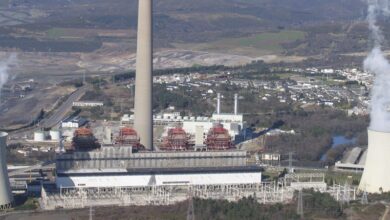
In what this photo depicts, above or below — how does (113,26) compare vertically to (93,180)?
above

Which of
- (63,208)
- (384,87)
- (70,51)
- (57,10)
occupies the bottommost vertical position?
(63,208)

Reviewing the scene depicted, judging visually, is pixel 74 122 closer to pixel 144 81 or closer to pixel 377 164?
pixel 144 81

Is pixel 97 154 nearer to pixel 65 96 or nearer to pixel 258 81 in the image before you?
pixel 65 96

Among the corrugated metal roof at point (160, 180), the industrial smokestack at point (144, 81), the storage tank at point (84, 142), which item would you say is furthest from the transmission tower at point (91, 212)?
the industrial smokestack at point (144, 81)

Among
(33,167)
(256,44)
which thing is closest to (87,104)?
(33,167)

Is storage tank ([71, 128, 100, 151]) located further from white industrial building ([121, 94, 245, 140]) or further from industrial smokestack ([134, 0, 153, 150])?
white industrial building ([121, 94, 245, 140])

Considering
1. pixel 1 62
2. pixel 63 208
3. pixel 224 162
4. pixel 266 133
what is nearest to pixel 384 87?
pixel 266 133

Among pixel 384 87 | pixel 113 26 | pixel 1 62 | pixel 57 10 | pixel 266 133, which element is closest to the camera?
pixel 384 87

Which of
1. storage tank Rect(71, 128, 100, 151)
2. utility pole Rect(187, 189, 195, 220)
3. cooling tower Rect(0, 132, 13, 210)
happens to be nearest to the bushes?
utility pole Rect(187, 189, 195, 220)
